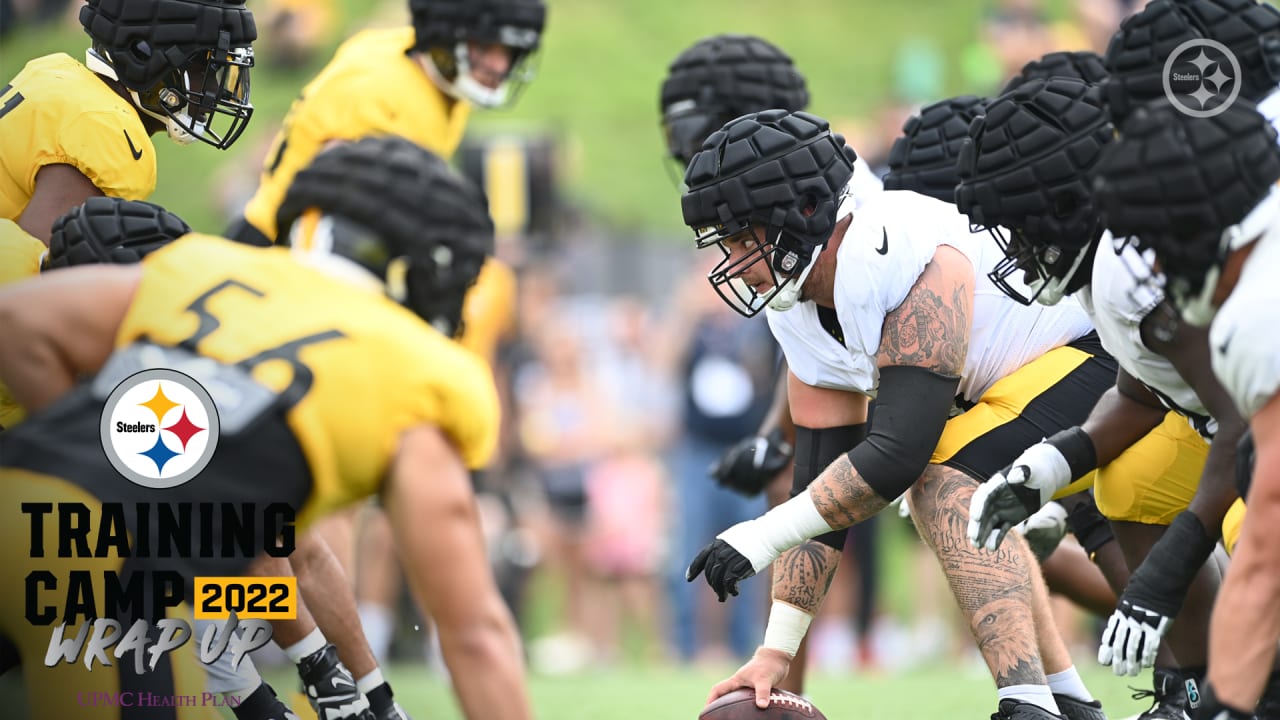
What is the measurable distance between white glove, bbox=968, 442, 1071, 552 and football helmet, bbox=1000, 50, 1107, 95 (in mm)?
1261

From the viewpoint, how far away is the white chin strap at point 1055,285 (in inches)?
156

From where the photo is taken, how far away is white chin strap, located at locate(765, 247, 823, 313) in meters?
4.20

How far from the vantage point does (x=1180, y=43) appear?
4074 millimetres

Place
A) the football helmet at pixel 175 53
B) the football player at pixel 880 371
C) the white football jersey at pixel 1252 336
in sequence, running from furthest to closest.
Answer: the football helmet at pixel 175 53 → the football player at pixel 880 371 → the white football jersey at pixel 1252 336

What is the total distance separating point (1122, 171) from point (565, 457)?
24.8 feet

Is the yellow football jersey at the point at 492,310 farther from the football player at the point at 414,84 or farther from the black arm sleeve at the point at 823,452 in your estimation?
the black arm sleeve at the point at 823,452

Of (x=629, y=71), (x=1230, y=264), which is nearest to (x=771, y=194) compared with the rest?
(x=1230, y=264)

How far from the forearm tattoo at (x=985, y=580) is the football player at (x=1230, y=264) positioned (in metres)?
0.85

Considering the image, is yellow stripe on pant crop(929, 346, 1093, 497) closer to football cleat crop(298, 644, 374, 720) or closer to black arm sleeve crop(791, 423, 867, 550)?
black arm sleeve crop(791, 423, 867, 550)

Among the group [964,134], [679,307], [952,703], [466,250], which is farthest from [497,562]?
[466,250]

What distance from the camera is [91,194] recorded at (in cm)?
457

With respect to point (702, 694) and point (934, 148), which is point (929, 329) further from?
point (702, 694)

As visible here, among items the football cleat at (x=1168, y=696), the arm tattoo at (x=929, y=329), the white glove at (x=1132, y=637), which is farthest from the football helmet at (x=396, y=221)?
the football cleat at (x=1168, y=696)

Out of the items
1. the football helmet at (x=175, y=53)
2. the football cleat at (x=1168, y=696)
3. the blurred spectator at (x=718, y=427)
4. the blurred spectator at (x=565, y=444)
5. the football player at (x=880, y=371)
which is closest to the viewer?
the football player at (x=880, y=371)
